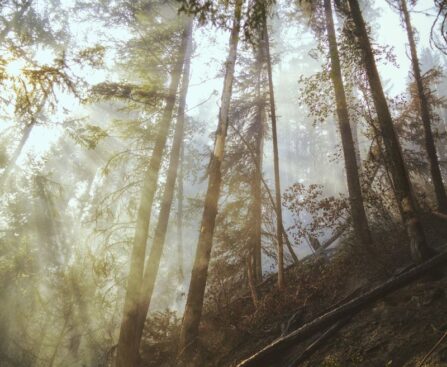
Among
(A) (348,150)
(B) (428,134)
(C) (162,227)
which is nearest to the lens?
(C) (162,227)

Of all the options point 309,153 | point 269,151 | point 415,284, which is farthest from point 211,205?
point 269,151

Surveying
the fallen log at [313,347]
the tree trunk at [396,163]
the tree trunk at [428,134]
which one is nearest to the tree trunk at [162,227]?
the fallen log at [313,347]

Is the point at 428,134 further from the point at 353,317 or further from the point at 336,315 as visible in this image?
the point at 336,315

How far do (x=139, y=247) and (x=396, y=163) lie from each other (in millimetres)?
7313

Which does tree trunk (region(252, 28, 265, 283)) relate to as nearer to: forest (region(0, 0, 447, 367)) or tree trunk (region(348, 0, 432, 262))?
forest (region(0, 0, 447, 367))

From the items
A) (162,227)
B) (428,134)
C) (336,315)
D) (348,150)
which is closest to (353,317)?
(336,315)

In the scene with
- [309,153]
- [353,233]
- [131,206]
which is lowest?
[353,233]

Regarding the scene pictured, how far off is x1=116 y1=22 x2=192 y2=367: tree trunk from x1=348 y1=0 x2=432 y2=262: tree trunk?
6.50 meters

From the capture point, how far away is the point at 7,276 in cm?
1911

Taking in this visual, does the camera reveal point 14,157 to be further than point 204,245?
Yes

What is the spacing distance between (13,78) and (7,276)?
17.4 meters

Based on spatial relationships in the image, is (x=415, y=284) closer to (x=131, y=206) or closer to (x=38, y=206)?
(x=131, y=206)

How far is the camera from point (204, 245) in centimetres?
798

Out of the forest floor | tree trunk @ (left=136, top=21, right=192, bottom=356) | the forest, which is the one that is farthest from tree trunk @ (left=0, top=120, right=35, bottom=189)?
the forest floor
